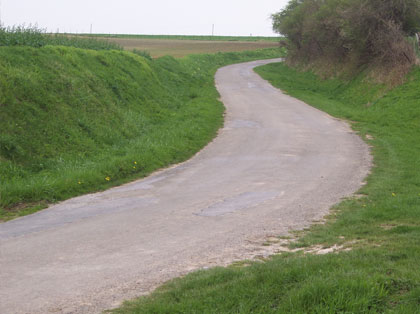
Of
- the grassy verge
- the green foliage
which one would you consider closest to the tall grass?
the grassy verge

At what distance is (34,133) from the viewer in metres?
13.7

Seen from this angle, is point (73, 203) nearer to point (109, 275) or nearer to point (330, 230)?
point (109, 275)

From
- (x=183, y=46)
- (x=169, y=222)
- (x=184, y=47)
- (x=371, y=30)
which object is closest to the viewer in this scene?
(x=169, y=222)

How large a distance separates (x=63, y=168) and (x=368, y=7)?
2419 centimetres

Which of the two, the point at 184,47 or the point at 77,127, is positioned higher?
the point at 184,47

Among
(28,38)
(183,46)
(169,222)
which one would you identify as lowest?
(169,222)

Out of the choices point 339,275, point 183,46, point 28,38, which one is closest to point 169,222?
point 339,275

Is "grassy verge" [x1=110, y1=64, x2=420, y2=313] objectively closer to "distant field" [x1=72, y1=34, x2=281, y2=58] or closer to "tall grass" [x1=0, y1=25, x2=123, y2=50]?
"tall grass" [x1=0, y1=25, x2=123, y2=50]

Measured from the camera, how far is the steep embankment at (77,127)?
38.1 feet

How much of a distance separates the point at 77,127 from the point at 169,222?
793 centimetres

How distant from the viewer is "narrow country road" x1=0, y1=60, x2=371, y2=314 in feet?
19.6

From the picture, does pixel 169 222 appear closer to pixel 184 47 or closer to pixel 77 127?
pixel 77 127

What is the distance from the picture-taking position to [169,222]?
8.91 meters

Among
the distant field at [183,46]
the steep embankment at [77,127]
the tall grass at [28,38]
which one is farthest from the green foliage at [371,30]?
the distant field at [183,46]
